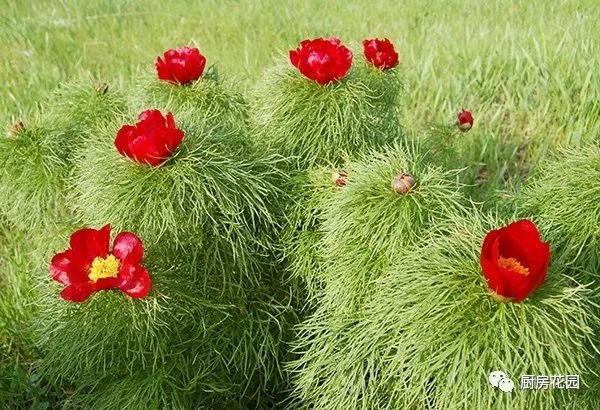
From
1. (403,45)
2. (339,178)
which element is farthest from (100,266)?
(403,45)

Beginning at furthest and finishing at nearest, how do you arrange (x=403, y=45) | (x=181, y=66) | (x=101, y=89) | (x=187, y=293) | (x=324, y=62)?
(x=403, y=45)
(x=101, y=89)
(x=181, y=66)
(x=324, y=62)
(x=187, y=293)

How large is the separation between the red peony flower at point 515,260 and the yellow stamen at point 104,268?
56cm

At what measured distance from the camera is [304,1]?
4086 millimetres

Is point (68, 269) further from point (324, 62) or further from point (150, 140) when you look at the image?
point (324, 62)

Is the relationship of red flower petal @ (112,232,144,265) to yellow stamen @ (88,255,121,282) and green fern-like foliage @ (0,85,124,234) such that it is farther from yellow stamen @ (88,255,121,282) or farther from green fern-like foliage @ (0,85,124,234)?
green fern-like foliage @ (0,85,124,234)

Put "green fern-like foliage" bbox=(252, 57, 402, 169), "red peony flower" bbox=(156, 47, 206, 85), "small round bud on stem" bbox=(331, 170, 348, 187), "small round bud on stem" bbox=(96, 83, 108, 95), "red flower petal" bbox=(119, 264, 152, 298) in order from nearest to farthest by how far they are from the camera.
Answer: "red flower petal" bbox=(119, 264, 152, 298), "small round bud on stem" bbox=(331, 170, 348, 187), "green fern-like foliage" bbox=(252, 57, 402, 169), "red peony flower" bbox=(156, 47, 206, 85), "small round bud on stem" bbox=(96, 83, 108, 95)

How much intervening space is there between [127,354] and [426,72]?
1828 mm

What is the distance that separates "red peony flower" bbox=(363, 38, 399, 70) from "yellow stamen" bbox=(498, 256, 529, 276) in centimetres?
74

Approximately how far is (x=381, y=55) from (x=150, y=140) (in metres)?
0.66

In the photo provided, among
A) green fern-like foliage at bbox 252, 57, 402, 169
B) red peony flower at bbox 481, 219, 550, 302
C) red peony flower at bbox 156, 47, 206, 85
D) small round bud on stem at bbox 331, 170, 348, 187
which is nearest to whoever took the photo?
red peony flower at bbox 481, 219, 550, 302

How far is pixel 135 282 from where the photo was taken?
1.09 meters

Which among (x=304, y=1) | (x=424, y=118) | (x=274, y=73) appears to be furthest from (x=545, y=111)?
(x=304, y=1)

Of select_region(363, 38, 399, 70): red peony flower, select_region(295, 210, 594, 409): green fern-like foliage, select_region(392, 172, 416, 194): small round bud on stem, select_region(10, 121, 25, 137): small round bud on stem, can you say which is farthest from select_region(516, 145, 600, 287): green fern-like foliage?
select_region(10, 121, 25, 137): small round bud on stem

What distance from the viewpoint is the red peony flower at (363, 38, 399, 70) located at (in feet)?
5.19
